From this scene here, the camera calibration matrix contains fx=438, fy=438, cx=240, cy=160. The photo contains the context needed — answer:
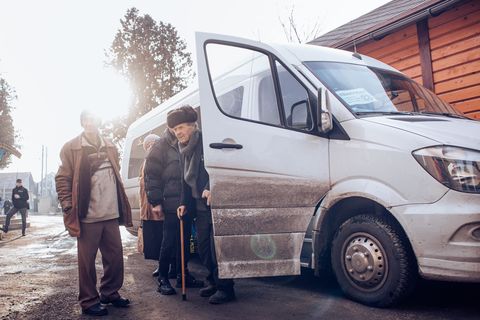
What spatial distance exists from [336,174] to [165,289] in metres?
2.04

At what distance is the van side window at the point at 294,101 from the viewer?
3.65m

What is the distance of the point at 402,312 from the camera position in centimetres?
327

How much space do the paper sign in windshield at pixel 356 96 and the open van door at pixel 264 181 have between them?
0.29 m

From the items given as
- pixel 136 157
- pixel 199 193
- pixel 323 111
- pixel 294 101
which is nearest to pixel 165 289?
pixel 199 193

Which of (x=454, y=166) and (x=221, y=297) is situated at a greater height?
(x=454, y=166)

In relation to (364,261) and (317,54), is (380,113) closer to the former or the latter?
(317,54)

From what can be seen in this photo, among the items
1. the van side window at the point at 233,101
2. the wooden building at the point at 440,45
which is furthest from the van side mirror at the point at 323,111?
the wooden building at the point at 440,45

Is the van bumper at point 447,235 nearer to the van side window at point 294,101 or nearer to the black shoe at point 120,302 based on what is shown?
the van side window at point 294,101

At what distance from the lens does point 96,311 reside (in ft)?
12.0

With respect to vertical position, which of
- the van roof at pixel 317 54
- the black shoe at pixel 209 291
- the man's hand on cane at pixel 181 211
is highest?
the van roof at pixel 317 54

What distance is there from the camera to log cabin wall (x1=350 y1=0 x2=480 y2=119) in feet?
21.5

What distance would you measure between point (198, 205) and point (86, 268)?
43.5 inches

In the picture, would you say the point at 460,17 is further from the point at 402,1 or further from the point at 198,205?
the point at 198,205

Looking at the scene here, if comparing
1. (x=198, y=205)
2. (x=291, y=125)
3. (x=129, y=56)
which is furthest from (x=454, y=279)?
(x=129, y=56)
